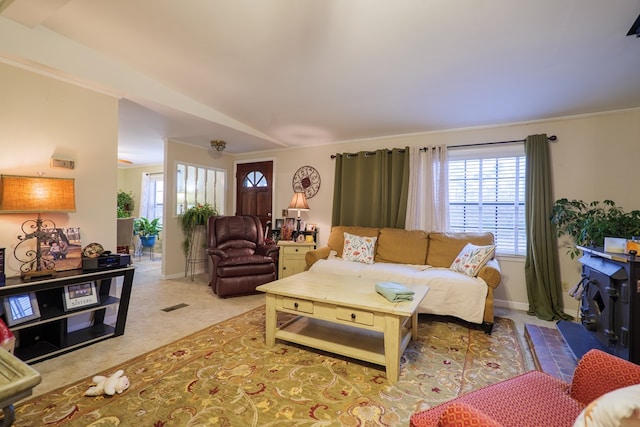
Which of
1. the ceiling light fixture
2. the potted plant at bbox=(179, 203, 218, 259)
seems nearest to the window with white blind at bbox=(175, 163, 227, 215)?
the potted plant at bbox=(179, 203, 218, 259)

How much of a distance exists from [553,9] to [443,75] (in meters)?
0.86

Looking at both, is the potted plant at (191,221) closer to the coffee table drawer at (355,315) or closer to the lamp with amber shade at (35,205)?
the lamp with amber shade at (35,205)

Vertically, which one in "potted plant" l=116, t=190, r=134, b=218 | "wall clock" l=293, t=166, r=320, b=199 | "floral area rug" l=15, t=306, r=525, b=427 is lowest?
"floral area rug" l=15, t=306, r=525, b=427

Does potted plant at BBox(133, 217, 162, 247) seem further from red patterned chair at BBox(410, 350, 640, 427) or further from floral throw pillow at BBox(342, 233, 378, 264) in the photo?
red patterned chair at BBox(410, 350, 640, 427)

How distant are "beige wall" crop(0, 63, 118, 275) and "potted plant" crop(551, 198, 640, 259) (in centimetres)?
458

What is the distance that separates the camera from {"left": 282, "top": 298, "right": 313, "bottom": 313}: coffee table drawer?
2256 mm

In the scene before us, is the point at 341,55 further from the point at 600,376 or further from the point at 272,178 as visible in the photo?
the point at 272,178

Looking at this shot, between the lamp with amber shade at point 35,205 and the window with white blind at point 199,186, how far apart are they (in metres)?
2.61

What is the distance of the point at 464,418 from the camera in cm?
84

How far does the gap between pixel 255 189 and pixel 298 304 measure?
3.58 m

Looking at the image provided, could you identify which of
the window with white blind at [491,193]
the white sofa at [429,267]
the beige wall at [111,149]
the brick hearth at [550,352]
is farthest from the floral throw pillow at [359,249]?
the brick hearth at [550,352]

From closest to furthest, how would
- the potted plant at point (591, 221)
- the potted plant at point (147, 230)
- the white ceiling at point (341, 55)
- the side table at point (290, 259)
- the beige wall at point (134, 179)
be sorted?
the white ceiling at point (341, 55) < the potted plant at point (591, 221) < the side table at point (290, 259) < the potted plant at point (147, 230) < the beige wall at point (134, 179)

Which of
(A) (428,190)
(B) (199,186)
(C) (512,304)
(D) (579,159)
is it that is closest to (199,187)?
(B) (199,186)

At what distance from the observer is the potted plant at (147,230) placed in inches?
268
